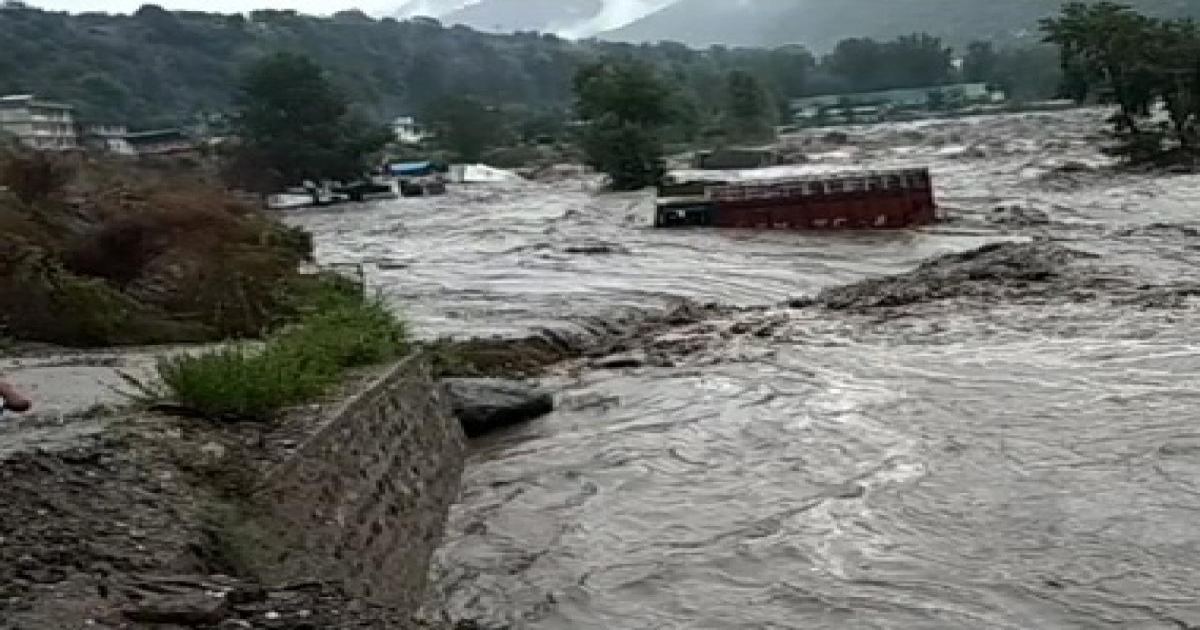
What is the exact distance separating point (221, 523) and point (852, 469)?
7.88m

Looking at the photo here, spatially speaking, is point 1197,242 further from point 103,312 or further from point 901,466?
point 103,312

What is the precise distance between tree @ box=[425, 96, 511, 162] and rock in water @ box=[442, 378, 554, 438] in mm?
103455

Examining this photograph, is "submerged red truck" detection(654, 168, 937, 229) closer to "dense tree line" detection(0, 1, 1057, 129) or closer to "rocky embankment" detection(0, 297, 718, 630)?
"rocky embankment" detection(0, 297, 718, 630)

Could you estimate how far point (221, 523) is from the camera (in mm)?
9281

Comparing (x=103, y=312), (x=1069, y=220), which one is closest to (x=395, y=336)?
(x=103, y=312)

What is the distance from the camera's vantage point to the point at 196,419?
462 inches

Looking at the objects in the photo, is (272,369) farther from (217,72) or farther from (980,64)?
(980,64)

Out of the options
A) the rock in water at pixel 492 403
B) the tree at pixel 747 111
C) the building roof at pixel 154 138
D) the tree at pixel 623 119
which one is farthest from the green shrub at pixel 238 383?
the tree at pixel 747 111

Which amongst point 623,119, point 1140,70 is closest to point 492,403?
point 1140,70

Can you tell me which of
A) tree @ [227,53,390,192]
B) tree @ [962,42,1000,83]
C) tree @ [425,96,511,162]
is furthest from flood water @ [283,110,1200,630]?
tree @ [962,42,1000,83]

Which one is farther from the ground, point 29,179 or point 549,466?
point 29,179

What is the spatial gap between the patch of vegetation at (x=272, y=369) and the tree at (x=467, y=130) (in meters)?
107

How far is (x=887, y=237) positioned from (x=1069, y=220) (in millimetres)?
4926

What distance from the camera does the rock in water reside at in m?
18.7
